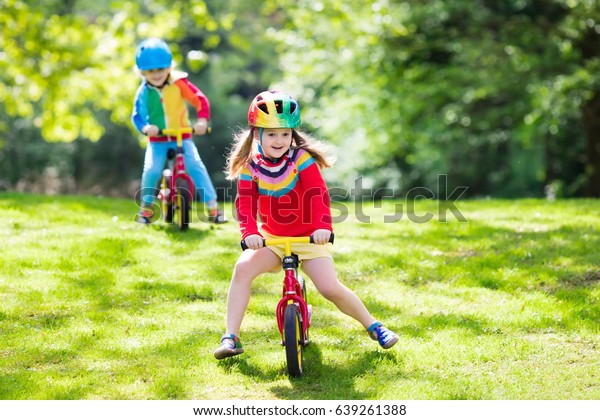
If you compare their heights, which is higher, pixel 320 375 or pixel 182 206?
pixel 182 206

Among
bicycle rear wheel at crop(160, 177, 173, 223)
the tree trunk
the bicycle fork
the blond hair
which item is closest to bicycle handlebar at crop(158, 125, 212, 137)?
Answer: bicycle rear wheel at crop(160, 177, 173, 223)

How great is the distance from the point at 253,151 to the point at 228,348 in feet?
4.43

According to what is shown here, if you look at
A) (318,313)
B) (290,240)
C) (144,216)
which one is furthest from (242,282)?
(144,216)

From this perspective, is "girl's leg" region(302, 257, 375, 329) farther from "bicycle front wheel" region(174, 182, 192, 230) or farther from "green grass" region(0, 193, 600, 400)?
"bicycle front wheel" region(174, 182, 192, 230)

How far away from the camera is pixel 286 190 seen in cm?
546

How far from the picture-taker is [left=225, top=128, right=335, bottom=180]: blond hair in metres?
5.53

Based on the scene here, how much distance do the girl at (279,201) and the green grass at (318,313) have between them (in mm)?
379

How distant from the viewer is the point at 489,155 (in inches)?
856

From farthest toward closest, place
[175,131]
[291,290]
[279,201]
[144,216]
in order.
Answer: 1. [144,216]
2. [175,131]
3. [279,201]
4. [291,290]

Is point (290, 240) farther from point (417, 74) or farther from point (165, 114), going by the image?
point (417, 74)

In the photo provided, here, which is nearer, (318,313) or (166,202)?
(318,313)
